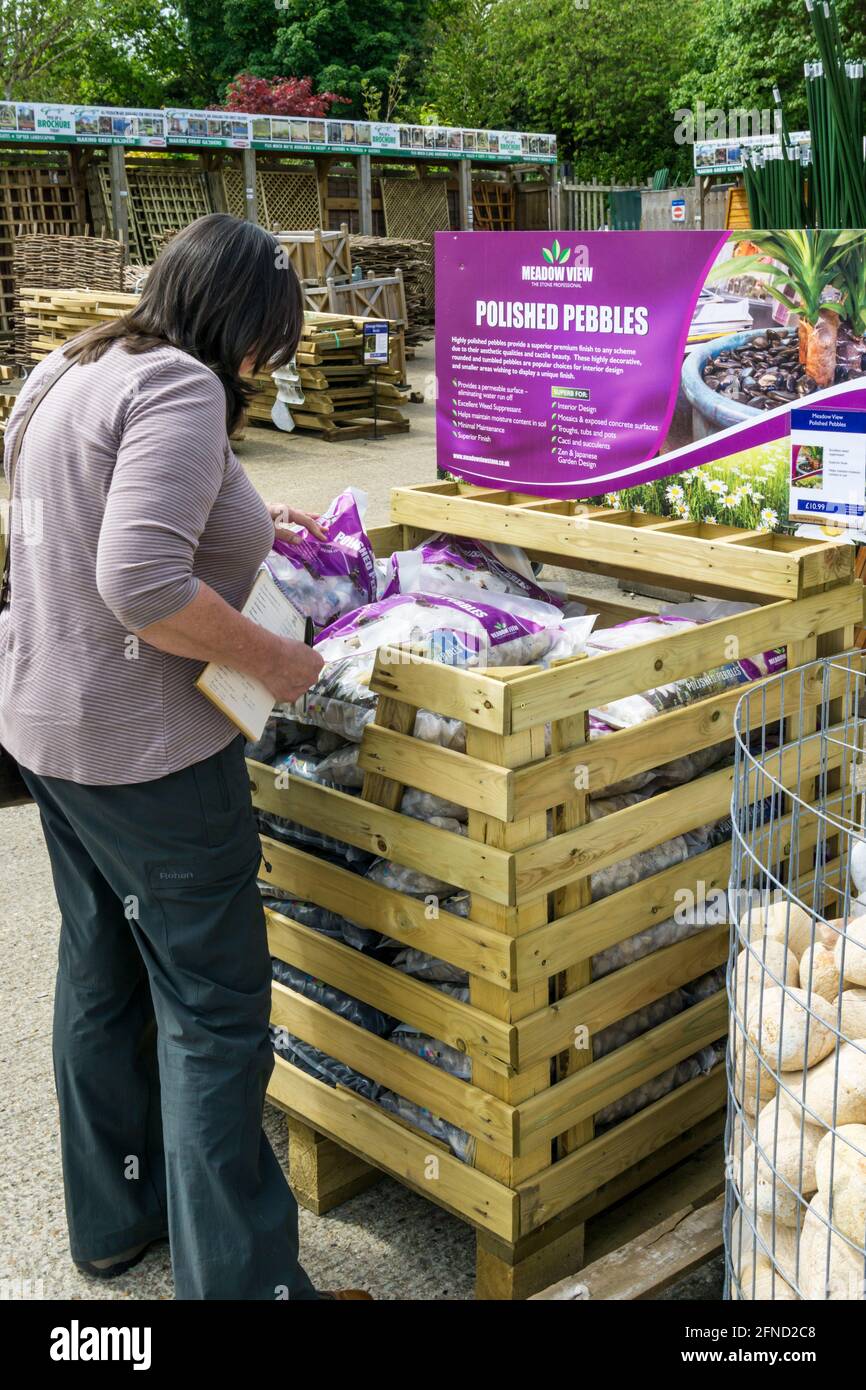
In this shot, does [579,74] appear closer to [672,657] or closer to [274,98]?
[274,98]

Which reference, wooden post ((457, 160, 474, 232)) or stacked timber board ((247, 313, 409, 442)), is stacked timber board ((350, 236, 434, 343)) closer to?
wooden post ((457, 160, 474, 232))

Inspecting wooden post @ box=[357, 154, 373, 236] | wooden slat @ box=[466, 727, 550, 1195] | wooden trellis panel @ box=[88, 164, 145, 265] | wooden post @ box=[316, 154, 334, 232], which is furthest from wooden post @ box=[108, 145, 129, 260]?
wooden slat @ box=[466, 727, 550, 1195]

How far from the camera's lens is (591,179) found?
102ft

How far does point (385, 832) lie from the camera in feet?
7.52

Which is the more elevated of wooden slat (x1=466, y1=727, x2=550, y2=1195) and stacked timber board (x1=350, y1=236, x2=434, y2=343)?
stacked timber board (x1=350, y1=236, x2=434, y2=343)

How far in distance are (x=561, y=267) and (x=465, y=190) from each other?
815 inches

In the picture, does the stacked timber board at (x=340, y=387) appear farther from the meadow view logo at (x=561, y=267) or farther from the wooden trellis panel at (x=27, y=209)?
the meadow view logo at (x=561, y=267)

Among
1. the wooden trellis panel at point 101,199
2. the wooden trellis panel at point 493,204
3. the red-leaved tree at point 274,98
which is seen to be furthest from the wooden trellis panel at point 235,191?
the red-leaved tree at point 274,98

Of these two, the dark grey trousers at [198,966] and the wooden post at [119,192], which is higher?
the wooden post at [119,192]

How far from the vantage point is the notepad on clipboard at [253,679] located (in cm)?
196

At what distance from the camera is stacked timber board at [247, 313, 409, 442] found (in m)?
11.6

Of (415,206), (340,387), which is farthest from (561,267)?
(415,206)

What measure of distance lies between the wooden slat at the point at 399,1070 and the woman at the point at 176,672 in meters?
Answer: 0.28
